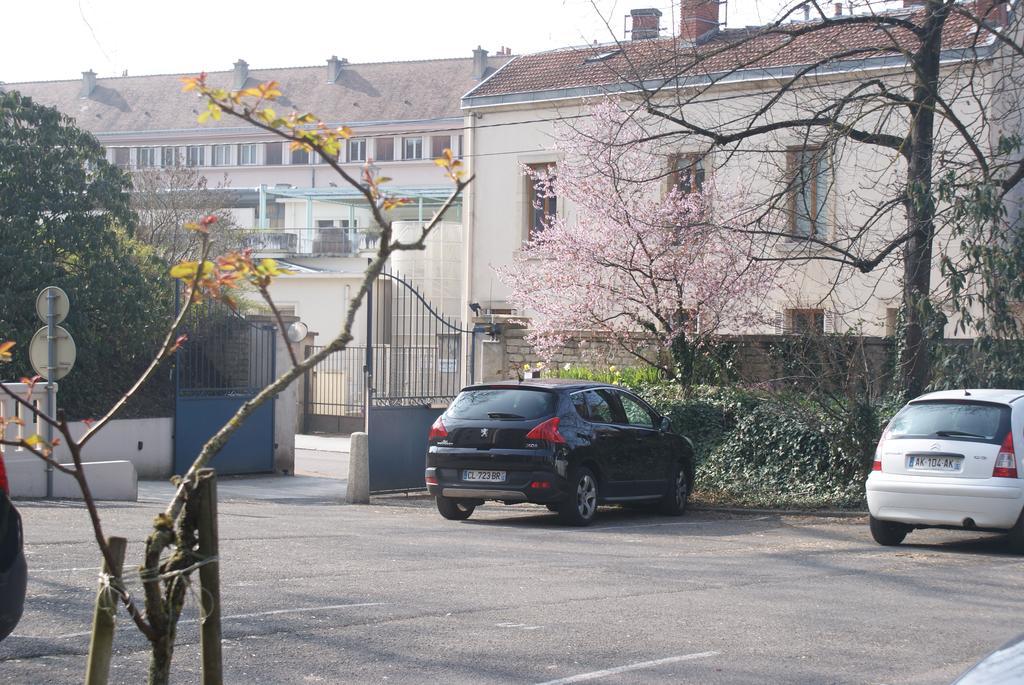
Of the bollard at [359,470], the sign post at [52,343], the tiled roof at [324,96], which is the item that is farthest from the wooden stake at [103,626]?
the tiled roof at [324,96]

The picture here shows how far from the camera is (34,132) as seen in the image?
73.7 ft

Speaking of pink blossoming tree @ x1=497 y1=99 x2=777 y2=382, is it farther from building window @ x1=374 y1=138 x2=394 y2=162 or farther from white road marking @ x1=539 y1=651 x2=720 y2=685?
building window @ x1=374 y1=138 x2=394 y2=162

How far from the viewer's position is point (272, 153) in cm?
8575

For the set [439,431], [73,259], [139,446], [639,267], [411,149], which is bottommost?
[139,446]

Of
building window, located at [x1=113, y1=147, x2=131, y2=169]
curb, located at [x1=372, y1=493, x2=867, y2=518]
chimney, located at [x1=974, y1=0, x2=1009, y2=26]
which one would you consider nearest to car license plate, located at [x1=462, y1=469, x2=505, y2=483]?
curb, located at [x1=372, y1=493, x2=867, y2=518]

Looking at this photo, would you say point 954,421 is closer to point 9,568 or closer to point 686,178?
point 9,568

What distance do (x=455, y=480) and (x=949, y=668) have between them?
8105 millimetres

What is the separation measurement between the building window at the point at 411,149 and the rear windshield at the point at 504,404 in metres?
67.7

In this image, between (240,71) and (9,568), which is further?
(240,71)

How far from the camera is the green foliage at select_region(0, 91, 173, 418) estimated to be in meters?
21.7

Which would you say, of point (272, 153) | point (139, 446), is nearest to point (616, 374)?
point (139, 446)

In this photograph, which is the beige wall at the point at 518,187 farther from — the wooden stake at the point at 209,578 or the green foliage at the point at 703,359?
the wooden stake at the point at 209,578

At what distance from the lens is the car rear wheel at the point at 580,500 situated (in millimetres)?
14312

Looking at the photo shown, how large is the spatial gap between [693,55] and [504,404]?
5.48 m
